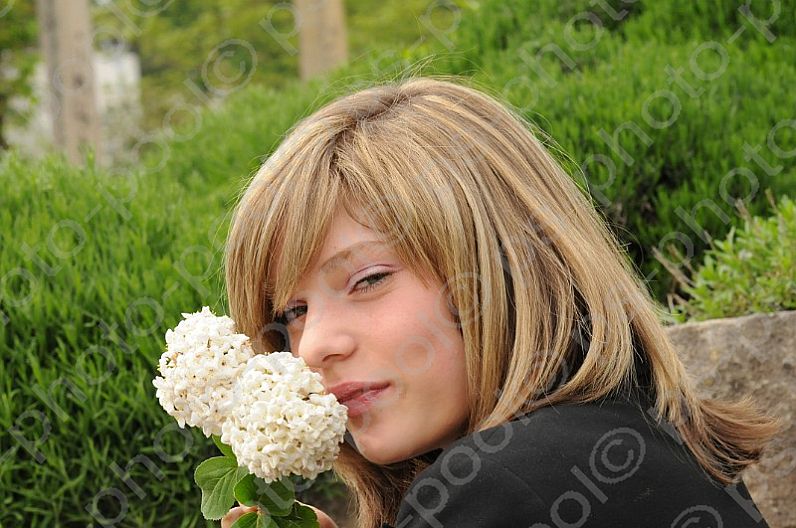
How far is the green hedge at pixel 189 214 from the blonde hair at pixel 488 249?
684mm

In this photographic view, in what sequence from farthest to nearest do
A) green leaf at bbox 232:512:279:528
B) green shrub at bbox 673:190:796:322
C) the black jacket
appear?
green shrub at bbox 673:190:796:322, green leaf at bbox 232:512:279:528, the black jacket

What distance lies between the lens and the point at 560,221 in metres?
2.20

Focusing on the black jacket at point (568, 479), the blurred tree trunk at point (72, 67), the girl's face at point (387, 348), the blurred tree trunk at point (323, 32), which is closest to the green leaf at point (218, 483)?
the girl's face at point (387, 348)

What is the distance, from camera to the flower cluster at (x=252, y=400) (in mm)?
1923

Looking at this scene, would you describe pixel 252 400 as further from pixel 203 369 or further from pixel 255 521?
pixel 255 521

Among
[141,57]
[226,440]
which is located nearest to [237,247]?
[226,440]

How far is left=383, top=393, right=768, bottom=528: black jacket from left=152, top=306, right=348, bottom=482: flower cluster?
0.21 m

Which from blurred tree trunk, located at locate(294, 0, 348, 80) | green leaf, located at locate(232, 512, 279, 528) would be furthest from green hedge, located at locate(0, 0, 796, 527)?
blurred tree trunk, located at locate(294, 0, 348, 80)

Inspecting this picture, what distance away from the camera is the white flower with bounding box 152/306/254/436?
208 cm

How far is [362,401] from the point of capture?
81.1 inches

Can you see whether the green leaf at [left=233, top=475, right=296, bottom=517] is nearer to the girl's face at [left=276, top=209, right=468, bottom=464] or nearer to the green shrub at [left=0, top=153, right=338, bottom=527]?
the girl's face at [left=276, top=209, right=468, bottom=464]

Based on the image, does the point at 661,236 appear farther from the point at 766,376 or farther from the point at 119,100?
the point at 119,100

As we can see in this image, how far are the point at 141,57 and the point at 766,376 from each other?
26.6 metres

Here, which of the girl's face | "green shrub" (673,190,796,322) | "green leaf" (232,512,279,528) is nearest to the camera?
the girl's face
